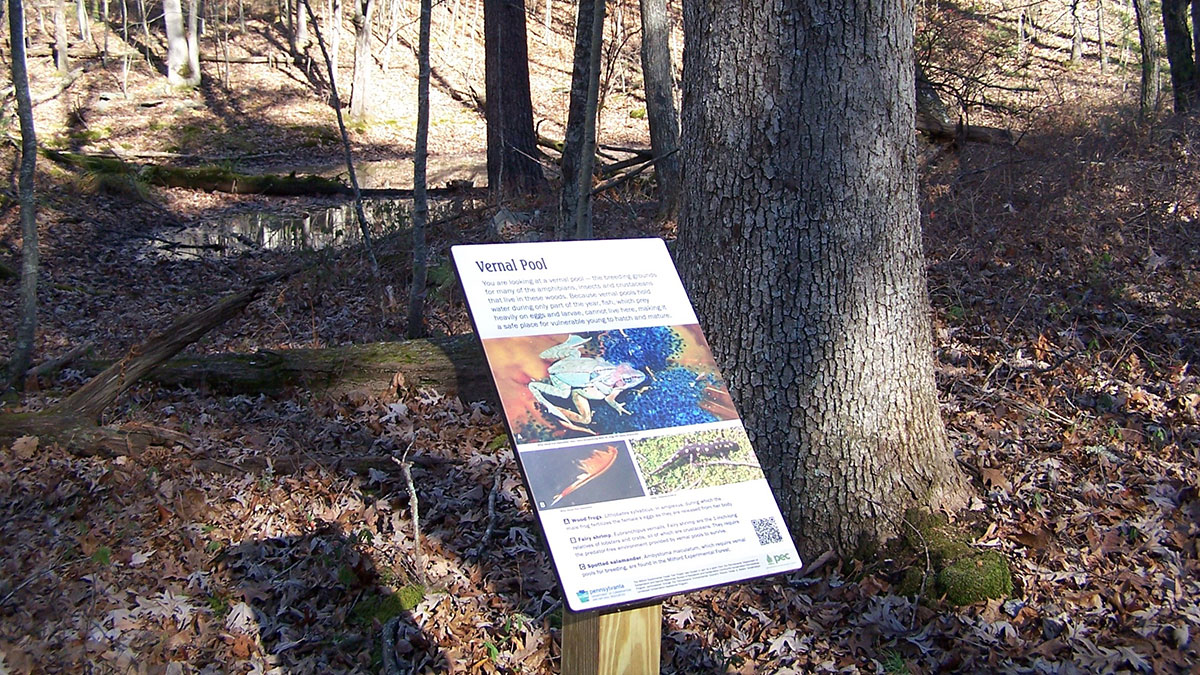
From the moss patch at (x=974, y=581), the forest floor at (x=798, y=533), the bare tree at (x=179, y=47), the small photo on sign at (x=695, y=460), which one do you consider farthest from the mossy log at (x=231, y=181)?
the small photo on sign at (x=695, y=460)

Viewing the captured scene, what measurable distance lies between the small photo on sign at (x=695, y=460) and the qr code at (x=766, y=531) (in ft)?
0.43

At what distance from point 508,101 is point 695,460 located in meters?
10.5

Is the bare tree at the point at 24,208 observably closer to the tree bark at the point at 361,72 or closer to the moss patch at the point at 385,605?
the moss patch at the point at 385,605

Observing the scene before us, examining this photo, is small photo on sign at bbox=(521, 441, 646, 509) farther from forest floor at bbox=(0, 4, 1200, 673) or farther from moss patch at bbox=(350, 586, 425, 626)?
moss patch at bbox=(350, 586, 425, 626)

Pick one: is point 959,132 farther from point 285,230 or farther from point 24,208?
point 285,230

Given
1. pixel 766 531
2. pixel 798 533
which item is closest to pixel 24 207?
pixel 798 533


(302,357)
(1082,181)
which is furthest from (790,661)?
(1082,181)

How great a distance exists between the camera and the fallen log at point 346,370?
682cm

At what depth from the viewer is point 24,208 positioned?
8227 millimetres

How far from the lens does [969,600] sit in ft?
13.4

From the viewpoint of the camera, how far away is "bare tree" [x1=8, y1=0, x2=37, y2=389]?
307 inches

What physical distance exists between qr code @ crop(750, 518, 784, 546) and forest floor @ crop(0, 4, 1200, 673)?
1482mm

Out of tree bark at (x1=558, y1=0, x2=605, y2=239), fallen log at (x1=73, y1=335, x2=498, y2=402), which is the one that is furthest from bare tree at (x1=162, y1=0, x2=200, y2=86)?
fallen log at (x1=73, y1=335, x2=498, y2=402)

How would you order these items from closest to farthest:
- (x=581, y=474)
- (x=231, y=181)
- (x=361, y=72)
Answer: (x=581, y=474), (x=231, y=181), (x=361, y=72)
